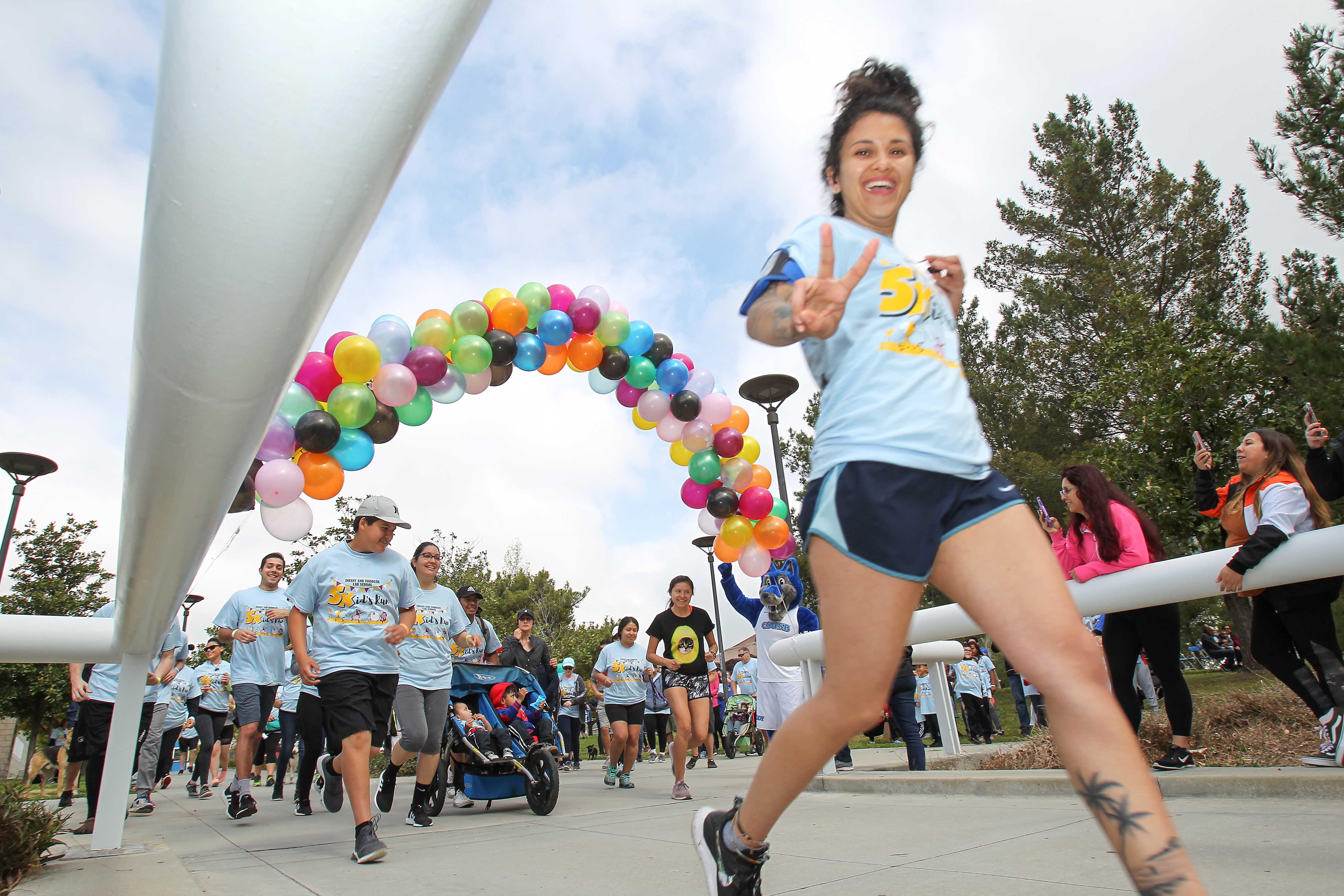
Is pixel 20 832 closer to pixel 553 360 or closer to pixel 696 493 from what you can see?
pixel 553 360

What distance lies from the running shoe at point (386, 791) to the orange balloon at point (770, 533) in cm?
341

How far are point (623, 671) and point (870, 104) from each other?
287 inches

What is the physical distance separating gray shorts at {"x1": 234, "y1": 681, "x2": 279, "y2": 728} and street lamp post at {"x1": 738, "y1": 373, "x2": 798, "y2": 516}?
6483 mm

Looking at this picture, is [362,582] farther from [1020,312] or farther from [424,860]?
[1020,312]

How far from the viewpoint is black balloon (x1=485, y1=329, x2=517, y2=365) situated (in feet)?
20.9

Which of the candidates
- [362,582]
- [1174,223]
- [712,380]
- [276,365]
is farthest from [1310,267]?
[276,365]

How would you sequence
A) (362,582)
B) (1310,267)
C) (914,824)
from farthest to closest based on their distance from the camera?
(1310,267) → (362,582) → (914,824)

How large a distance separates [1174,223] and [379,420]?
23.0 m

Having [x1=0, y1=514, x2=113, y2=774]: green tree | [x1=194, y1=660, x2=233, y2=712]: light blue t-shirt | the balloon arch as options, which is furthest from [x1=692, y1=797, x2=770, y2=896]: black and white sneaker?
[x1=0, y1=514, x2=113, y2=774]: green tree

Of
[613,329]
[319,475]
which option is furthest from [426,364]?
[613,329]

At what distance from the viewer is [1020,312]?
2494 cm

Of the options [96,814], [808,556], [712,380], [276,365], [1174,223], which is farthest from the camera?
[1174,223]

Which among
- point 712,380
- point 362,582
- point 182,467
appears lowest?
point 182,467

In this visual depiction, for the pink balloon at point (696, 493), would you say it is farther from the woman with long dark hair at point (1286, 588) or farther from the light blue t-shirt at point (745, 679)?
the light blue t-shirt at point (745, 679)
